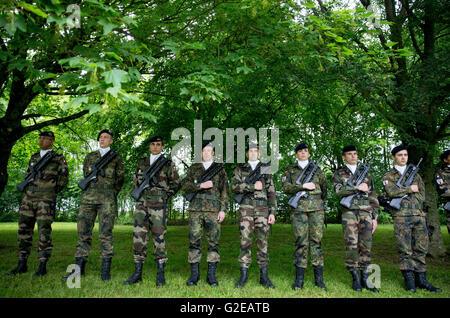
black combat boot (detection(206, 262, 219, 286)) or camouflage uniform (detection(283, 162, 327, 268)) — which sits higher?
camouflage uniform (detection(283, 162, 327, 268))

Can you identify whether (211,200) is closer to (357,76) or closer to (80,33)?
(80,33)

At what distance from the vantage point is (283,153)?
1159 cm

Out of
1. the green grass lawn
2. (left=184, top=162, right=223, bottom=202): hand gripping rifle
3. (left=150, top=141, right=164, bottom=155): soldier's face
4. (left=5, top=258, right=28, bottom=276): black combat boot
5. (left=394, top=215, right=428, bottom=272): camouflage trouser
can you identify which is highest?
(left=150, top=141, right=164, bottom=155): soldier's face

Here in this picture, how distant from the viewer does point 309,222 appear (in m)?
5.28

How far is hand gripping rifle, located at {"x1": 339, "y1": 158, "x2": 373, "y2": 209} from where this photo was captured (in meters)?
5.26

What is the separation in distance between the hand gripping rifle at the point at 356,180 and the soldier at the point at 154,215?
3058 mm

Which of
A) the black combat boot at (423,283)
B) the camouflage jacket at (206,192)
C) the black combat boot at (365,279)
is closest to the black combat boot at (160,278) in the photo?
the camouflage jacket at (206,192)

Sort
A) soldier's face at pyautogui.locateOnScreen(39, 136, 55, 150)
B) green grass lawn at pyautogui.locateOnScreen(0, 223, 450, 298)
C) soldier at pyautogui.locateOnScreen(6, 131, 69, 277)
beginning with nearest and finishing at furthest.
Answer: green grass lawn at pyautogui.locateOnScreen(0, 223, 450, 298), soldier at pyautogui.locateOnScreen(6, 131, 69, 277), soldier's face at pyautogui.locateOnScreen(39, 136, 55, 150)

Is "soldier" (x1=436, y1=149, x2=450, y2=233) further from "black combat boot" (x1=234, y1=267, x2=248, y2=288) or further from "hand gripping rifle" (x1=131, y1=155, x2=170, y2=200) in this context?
"hand gripping rifle" (x1=131, y1=155, x2=170, y2=200)

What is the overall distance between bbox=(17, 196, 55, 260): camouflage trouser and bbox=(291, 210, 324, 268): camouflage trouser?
180 inches

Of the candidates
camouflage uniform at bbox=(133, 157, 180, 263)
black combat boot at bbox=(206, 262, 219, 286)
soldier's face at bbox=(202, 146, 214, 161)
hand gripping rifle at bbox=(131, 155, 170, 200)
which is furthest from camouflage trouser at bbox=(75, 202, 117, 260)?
soldier's face at bbox=(202, 146, 214, 161)

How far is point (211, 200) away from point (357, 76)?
384 cm

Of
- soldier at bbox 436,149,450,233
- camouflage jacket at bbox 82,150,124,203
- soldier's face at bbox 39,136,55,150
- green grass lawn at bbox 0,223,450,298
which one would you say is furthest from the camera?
soldier's face at bbox 39,136,55,150

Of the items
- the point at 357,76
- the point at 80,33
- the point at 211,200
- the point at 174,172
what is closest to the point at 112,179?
the point at 174,172
